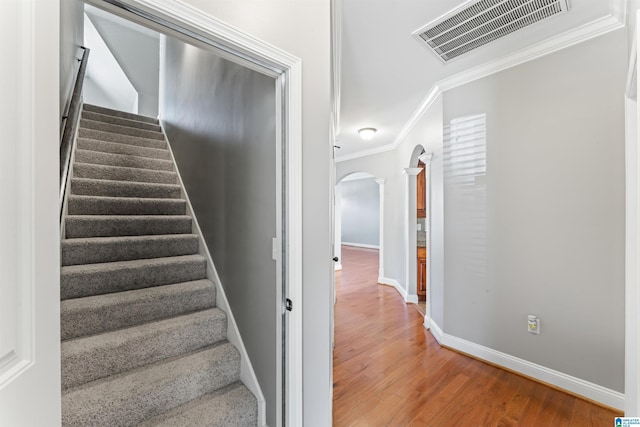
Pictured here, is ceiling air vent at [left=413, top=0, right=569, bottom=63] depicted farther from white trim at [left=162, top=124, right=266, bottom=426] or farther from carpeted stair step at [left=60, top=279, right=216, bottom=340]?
carpeted stair step at [left=60, top=279, right=216, bottom=340]

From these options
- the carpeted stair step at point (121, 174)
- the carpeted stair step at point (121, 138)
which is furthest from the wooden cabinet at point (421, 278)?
the carpeted stair step at point (121, 138)

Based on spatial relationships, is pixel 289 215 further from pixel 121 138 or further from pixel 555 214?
pixel 121 138

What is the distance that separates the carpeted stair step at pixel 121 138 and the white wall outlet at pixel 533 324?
4.31m

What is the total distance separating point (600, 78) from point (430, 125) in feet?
4.69

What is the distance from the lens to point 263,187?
4.93ft

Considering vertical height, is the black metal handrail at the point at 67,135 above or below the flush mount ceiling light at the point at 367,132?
below

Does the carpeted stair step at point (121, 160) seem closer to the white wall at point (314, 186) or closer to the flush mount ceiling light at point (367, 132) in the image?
the white wall at point (314, 186)

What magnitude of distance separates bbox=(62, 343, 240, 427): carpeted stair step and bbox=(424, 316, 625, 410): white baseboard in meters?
2.09

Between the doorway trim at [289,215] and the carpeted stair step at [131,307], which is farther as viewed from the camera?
the carpeted stair step at [131,307]

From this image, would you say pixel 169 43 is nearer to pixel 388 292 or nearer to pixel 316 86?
pixel 316 86

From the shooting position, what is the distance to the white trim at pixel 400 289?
399 cm

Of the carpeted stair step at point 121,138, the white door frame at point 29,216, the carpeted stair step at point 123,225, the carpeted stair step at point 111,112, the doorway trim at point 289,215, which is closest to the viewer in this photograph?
the white door frame at point 29,216

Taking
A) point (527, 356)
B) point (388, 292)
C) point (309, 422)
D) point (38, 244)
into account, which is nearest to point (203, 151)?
point (38, 244)

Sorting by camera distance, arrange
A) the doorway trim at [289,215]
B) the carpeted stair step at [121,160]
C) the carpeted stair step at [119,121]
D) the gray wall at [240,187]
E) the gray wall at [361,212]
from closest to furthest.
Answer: the doorway trim at [289,215] < the gray wall at [240,187] < the carpeted stair step at [121,160] < the carpeted stair step at [119,121] < the gray wall at [361,212]
